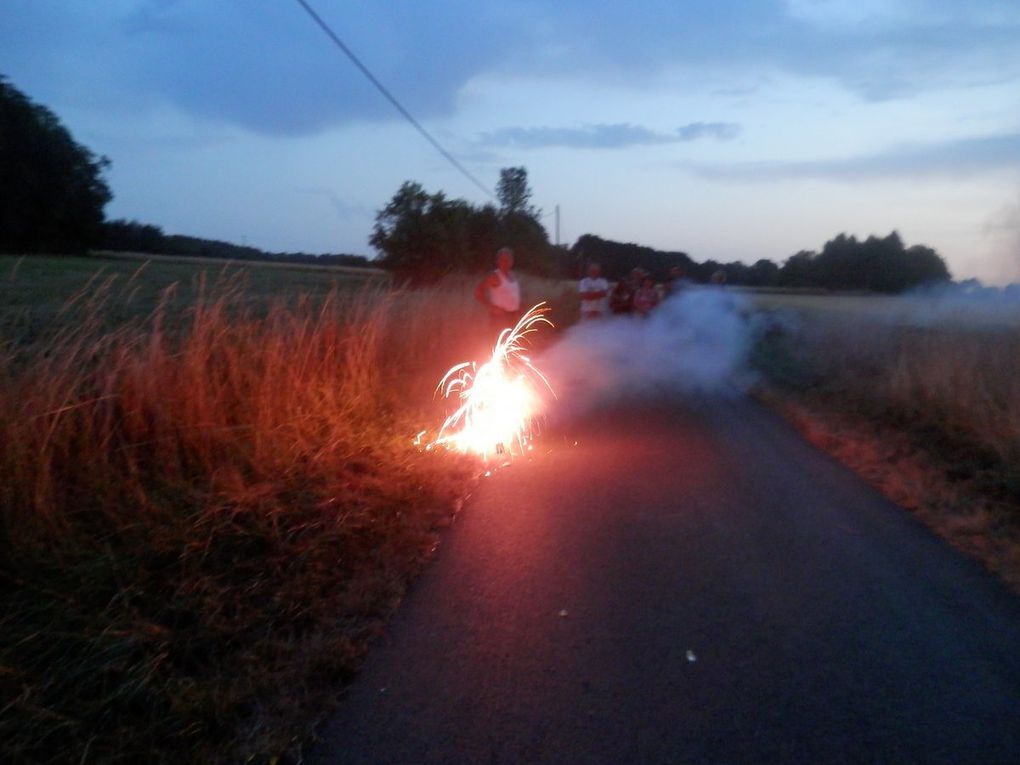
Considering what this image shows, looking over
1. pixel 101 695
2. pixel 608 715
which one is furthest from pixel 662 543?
pixel 101 695

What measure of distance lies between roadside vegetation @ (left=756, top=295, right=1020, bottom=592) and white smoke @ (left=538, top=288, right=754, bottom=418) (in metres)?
1.21

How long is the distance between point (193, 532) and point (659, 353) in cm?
1470

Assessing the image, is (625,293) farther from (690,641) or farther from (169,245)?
(169,245)

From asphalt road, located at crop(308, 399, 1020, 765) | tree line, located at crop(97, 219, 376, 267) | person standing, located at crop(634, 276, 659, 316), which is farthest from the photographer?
tree line, located at crop(97, 219, 376, 267)

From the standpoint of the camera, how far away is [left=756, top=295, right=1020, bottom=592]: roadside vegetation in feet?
23.0

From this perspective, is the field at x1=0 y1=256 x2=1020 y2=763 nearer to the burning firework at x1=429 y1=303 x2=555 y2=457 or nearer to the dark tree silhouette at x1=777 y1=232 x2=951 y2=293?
the burning firework at x1=429 y1=303 x2=555 y2=457

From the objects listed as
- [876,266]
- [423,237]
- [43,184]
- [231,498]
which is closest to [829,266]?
[876,266]

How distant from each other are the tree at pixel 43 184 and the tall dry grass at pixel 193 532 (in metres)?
25.1

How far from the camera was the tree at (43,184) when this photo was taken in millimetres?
29469

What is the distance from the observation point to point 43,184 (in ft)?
105

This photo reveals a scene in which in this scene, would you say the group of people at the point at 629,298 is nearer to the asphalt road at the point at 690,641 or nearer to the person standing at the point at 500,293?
the person standing at the point at 500,293

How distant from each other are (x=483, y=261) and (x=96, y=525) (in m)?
24.5

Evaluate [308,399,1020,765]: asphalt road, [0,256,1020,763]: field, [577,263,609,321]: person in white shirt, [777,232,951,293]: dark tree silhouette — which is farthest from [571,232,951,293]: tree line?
[308,399,1020,765]: asphalt road

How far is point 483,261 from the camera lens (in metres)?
29.4
